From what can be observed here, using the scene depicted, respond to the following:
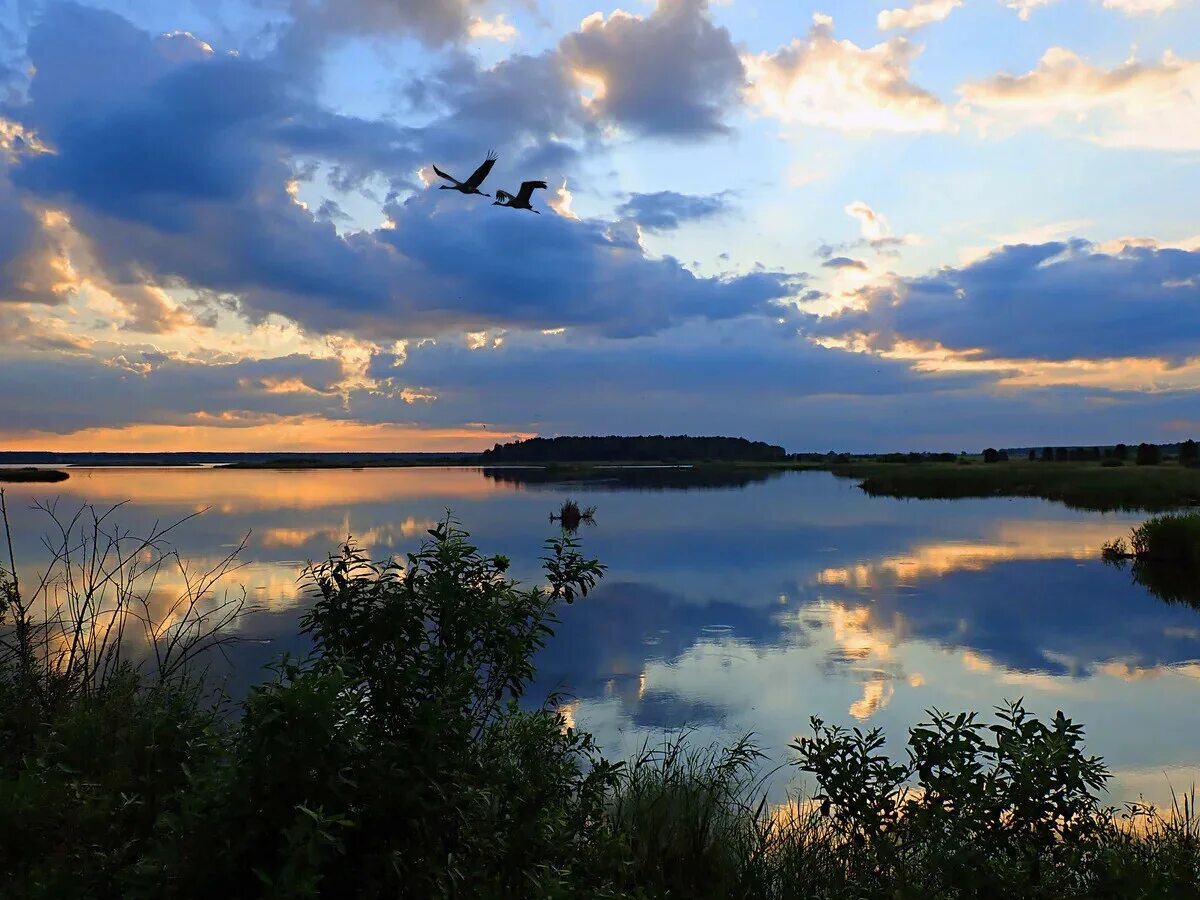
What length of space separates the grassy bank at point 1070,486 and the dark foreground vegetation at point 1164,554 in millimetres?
19937

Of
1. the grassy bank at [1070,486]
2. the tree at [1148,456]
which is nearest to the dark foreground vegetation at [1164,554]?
the grassy bank at [1070,486]

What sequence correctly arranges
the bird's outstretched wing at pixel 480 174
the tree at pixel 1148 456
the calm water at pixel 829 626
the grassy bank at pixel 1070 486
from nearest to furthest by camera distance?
the bird's outstretched wing at pixel 480 174 < the calm water at pixel 829 626 < the grassy bank at pixel 1070 486 < the tree at pixel 1148 456

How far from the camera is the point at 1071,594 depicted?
76.8 feet

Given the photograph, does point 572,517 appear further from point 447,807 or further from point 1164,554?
point 447,807

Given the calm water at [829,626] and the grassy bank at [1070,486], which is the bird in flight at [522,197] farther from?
the grassy bank at [1070,486]

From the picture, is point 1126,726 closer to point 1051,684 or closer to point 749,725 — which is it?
point 1051,684

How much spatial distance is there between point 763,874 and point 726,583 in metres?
19.4

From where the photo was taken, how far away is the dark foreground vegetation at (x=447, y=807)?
379 centimetres

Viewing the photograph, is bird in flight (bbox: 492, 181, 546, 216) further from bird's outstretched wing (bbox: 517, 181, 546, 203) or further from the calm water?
the calm water

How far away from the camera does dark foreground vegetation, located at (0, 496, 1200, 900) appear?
3.79m

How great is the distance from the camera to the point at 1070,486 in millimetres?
59281

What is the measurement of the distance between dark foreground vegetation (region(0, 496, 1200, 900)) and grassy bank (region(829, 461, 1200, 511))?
164 ft

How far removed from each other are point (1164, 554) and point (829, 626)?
17655mm

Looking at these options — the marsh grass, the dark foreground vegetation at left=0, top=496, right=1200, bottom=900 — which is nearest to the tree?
the marsh grass
